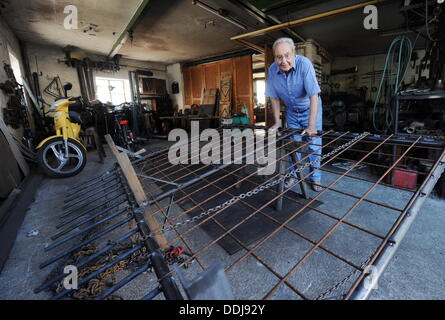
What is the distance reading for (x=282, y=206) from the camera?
2053mm

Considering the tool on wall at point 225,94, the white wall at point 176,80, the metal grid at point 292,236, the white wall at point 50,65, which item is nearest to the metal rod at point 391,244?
the metal grid at point 292,236

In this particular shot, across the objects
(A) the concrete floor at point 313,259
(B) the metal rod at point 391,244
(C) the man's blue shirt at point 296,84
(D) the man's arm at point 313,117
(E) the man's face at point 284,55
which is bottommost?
(A) the concrete floor at point 313,259

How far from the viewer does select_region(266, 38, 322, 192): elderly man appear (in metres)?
1.84

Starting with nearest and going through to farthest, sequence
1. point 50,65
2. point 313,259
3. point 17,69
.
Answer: point 313,259, point 17,69, point 50,65

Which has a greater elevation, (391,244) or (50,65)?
(50,65)

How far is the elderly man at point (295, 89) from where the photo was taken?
1.84 metres

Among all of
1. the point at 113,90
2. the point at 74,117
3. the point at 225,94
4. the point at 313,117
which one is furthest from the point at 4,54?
the point at 225,94

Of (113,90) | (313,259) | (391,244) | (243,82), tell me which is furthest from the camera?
(113,90)

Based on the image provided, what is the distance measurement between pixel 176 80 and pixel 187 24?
4546 millimetres

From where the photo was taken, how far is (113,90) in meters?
7.66

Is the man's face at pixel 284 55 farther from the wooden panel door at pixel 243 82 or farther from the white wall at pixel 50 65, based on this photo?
the white wall at pixel 50 65

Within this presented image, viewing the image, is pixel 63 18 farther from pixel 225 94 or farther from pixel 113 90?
pixel 225 94

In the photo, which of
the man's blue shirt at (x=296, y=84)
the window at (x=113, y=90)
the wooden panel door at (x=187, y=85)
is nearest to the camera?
the man's blue shirt at (x=296, y=84)

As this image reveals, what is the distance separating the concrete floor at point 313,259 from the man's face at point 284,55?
136 centimetres
